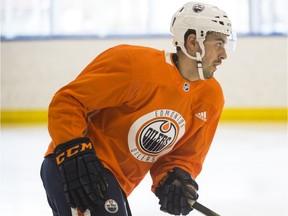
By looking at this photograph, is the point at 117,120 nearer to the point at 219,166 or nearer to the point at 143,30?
the point at 219,166

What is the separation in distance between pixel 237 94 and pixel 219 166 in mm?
3032

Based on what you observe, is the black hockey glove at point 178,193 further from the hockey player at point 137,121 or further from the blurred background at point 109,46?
the blurred background at point 109,46

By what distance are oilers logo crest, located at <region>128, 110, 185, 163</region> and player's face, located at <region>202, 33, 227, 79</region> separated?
184 mm

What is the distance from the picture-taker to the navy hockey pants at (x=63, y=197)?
6.78 ft

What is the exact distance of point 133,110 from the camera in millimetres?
2227

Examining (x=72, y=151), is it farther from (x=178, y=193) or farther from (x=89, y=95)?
(x=178, y=193)

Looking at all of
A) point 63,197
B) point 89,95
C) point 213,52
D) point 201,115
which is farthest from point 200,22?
point 63,197

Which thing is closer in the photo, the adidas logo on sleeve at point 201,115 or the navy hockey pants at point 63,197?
the navy hockey pants at point 63,197

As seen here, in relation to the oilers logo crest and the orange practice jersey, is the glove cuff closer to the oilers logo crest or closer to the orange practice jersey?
the orange practice jersey

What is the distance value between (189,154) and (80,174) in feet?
1.92

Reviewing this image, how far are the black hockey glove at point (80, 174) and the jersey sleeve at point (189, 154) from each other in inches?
17.9

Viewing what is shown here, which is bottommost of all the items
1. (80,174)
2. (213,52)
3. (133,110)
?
(80,174)

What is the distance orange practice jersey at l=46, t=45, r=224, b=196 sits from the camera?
2078 mm

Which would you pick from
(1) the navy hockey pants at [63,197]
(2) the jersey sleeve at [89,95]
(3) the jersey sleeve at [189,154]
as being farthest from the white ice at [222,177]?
(2) the jersey sleeve at [89,95]
